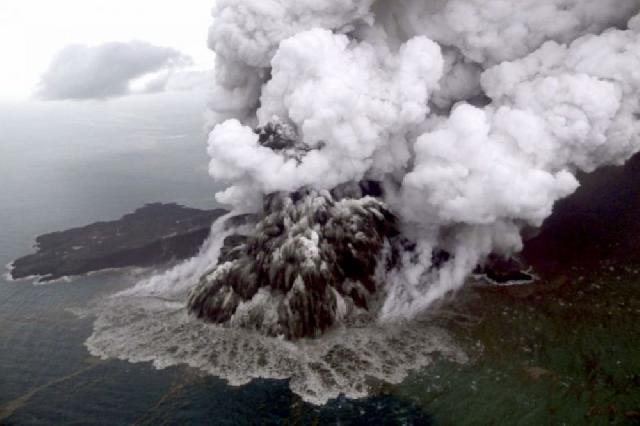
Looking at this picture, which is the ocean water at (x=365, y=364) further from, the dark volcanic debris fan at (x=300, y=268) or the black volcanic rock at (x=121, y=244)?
the black volcanic rock at (x=121, y=244)

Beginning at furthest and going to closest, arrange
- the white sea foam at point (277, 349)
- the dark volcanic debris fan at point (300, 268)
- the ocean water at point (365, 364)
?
1. the dark volcanic debris fan at point (300, 268)
2. the white sea foam at point (277, 349)
3. the ocean water at point (365, 364)

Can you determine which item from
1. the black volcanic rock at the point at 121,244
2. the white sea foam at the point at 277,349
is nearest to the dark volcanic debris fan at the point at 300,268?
the white sea foam at the point at 277,349

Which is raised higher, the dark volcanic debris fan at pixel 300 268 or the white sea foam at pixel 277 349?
the dark volcanic debris fan at pixel 300 268

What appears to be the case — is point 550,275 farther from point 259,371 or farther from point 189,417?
point 189,417

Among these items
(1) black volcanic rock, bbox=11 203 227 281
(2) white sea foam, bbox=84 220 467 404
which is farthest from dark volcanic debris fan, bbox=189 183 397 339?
(1) black volcanic rock, bbox=11 203 227 281

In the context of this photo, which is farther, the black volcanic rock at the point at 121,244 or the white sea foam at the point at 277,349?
the black volcanic rock at the point at 121,244
